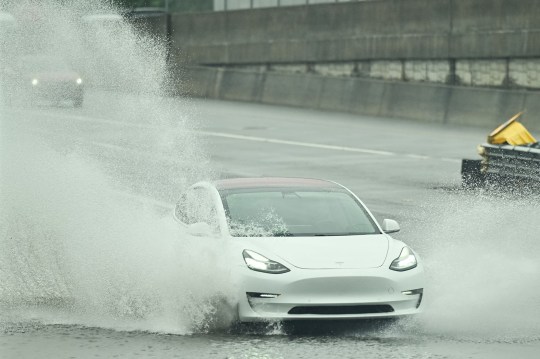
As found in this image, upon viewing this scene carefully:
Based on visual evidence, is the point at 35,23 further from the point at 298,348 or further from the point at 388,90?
the point at 298,348

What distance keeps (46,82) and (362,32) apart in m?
8.76

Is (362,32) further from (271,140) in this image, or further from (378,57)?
(271,140)

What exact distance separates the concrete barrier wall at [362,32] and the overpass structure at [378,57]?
30 millimetres

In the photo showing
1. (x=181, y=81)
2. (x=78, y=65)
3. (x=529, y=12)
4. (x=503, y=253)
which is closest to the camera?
(x=503, y=253)

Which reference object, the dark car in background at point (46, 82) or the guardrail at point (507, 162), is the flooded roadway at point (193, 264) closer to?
the guardrail at point (507, 162)

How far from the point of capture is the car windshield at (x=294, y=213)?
11383 mm

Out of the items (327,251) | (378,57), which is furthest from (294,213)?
(378,57)

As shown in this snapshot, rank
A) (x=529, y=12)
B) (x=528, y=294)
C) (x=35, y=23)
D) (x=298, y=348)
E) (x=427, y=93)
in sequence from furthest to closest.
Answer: (x=427, y=93), (x=529, y=12), (x=35, y=23), (x=528, y=294), (x=298, y=348)

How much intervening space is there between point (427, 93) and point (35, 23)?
450 inches

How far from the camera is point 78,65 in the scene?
38969mm

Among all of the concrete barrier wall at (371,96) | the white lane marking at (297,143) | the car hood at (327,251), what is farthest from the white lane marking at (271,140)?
the car hood at (327,251)

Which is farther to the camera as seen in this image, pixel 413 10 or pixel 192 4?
pixel 192 4

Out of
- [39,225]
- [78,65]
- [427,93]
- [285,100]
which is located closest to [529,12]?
[427,93]

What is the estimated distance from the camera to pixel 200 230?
1130 centimetres
